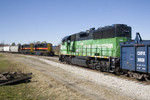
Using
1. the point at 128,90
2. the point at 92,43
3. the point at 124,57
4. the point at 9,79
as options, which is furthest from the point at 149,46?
the point at 9,79

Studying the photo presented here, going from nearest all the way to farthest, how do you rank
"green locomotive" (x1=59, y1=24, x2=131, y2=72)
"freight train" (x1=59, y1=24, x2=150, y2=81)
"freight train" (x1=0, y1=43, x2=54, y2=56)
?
"freight train" (x1=59, y1=24, x2=150, y2=81)
"green locomotive" (x1=59, y1=24, x2=131, y2=72)
"freight train" (x1=0, y1=43, x2=54, y2=56)

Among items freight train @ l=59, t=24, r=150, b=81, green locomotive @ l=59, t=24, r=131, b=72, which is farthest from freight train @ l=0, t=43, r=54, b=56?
freight train @ l=59, t=24, r=150, b=81

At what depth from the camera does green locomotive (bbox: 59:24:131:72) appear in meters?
12.9

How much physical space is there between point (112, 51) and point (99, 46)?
2.16 meters

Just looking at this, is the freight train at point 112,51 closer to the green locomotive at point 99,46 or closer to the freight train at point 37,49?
the green locomotive at point 99,46

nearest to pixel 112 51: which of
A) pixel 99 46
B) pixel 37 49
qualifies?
pixel 99 46

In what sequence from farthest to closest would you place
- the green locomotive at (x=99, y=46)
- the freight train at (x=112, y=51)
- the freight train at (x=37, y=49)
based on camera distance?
the freight train at (x=37, y=49) < the green locomotive at (x=99, y=46) < the freight train at (x=112, y=51)

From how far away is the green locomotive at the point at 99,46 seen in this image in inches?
508

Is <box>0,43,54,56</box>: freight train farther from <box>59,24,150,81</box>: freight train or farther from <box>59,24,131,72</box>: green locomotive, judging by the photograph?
<box>59,24,150,81</box>: freight train

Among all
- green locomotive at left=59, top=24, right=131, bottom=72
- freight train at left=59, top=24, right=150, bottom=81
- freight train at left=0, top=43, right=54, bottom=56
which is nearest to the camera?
freight train at left=59, top=24, right=150, bottom=81

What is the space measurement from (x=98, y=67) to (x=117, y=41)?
3599 mm

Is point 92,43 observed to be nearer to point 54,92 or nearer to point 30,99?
point 54,92

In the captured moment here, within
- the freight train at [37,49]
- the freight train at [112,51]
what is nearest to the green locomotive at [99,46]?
the freight train at [112,51]

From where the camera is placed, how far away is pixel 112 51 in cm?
1311
